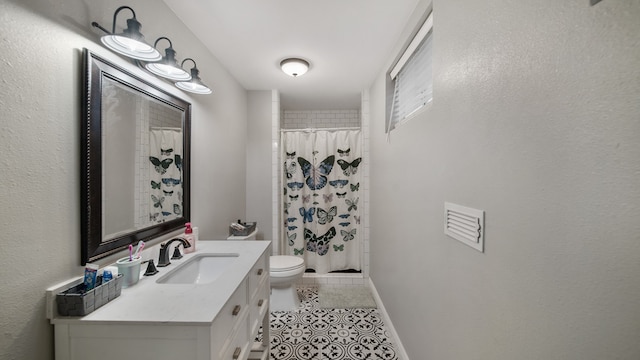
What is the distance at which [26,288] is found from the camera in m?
0.75

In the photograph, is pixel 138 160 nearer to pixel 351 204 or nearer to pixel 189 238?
pixel 189 238

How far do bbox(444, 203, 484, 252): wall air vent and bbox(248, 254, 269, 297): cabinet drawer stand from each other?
0.99 meters

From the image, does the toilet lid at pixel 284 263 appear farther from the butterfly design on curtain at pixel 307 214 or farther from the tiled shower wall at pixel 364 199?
the butterfly design on curtain at pixel 307 214

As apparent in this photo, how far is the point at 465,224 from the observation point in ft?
3.04

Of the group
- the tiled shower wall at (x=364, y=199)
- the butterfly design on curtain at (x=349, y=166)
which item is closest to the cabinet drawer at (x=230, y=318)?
the tiled shower wall at (x=364, y=199)

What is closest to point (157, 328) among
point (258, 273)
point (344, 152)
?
point (258, 273)

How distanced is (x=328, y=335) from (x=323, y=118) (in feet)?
9.16

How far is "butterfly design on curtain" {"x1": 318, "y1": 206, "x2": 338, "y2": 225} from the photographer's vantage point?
9.64 ft

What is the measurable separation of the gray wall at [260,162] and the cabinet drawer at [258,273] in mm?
1315

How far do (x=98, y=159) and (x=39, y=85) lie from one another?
293mm

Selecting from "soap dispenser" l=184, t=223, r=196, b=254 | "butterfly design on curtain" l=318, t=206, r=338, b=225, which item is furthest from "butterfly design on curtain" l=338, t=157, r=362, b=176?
"soap dispenser" l=184, t=223, r=196, b=254

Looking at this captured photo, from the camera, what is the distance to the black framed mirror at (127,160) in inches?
36.6

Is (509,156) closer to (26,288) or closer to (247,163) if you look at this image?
(26,288)

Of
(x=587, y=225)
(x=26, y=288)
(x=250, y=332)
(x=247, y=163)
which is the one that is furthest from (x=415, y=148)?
(x=247, y=163)
